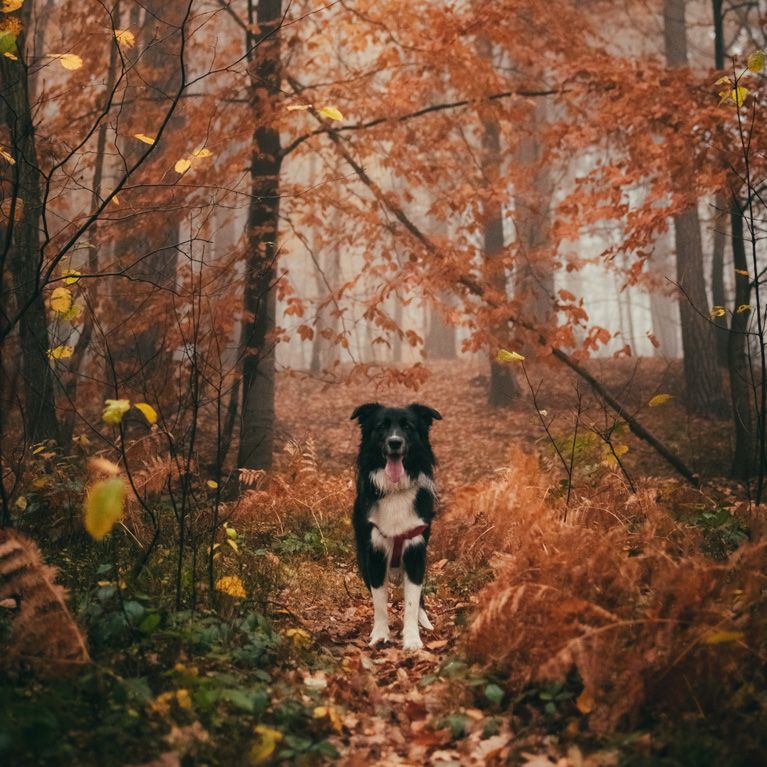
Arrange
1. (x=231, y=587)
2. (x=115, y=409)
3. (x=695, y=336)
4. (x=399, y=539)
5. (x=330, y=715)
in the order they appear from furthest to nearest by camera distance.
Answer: (x=695, y=336)
(x=399, y=539)
(x=231, y=587)
(x=330, y=715)
(x=115, y=409)

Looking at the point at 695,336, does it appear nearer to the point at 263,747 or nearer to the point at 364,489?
the point at 364,489

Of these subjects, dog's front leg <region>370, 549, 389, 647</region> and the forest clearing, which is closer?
the forest clearing

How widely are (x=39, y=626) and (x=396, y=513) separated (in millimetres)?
2449

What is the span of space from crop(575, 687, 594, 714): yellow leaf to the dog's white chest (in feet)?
6.14

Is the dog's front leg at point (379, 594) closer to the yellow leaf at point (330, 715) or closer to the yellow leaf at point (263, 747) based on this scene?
the yellow leaf at point (330, 715)

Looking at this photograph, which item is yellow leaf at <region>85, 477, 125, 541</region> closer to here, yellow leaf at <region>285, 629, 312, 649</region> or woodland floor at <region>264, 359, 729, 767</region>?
woodland floor at <region>264, 359, 729, 767</region>

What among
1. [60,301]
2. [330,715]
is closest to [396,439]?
[330,715]

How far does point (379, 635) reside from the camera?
4457mm

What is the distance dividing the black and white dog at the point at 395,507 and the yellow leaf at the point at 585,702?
1583mm

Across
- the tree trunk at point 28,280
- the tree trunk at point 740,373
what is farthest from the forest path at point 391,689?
the tree trunk at point 740,373

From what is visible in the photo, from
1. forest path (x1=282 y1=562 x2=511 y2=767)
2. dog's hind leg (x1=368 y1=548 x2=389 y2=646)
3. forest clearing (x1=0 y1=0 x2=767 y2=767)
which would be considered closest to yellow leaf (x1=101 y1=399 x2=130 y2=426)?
forest clearing (x1=0 y1=0 x2=767 y2=767)

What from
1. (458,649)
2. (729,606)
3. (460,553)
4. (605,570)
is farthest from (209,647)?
(460,553)

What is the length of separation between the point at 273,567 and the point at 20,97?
5292 millimetres

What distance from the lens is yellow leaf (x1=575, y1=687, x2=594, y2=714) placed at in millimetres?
2871
